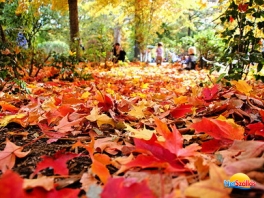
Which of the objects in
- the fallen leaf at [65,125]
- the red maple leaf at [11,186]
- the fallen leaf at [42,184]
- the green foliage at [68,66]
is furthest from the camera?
the green foliage at [68,66]

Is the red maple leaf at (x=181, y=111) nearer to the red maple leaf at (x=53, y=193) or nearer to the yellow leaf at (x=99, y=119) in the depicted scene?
the yellow leaf at (x=99, y=119)

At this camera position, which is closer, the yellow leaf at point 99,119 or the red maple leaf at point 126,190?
the red maple leaf at point 126,190

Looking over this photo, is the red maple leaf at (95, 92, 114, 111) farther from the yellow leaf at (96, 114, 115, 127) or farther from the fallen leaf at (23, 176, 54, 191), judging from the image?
the fallen leaf at (23, 176, 54, 191)

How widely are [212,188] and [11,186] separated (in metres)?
0.35

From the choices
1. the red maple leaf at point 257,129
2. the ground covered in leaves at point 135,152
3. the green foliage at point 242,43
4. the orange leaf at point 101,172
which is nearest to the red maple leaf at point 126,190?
the ground covered in leaves at point 135,152

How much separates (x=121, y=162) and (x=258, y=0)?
199 centimetres

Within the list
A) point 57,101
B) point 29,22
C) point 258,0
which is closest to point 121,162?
point 57,101

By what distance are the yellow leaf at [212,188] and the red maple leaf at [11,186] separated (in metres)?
0.29

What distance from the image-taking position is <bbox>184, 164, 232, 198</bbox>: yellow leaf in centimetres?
48

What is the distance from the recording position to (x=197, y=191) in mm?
487

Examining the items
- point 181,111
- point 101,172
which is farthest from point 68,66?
point 101,172

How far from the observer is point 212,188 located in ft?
1.63

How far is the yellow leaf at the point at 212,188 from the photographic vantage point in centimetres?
48

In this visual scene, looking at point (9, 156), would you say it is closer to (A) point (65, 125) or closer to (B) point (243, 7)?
(A) point (65, 125)
